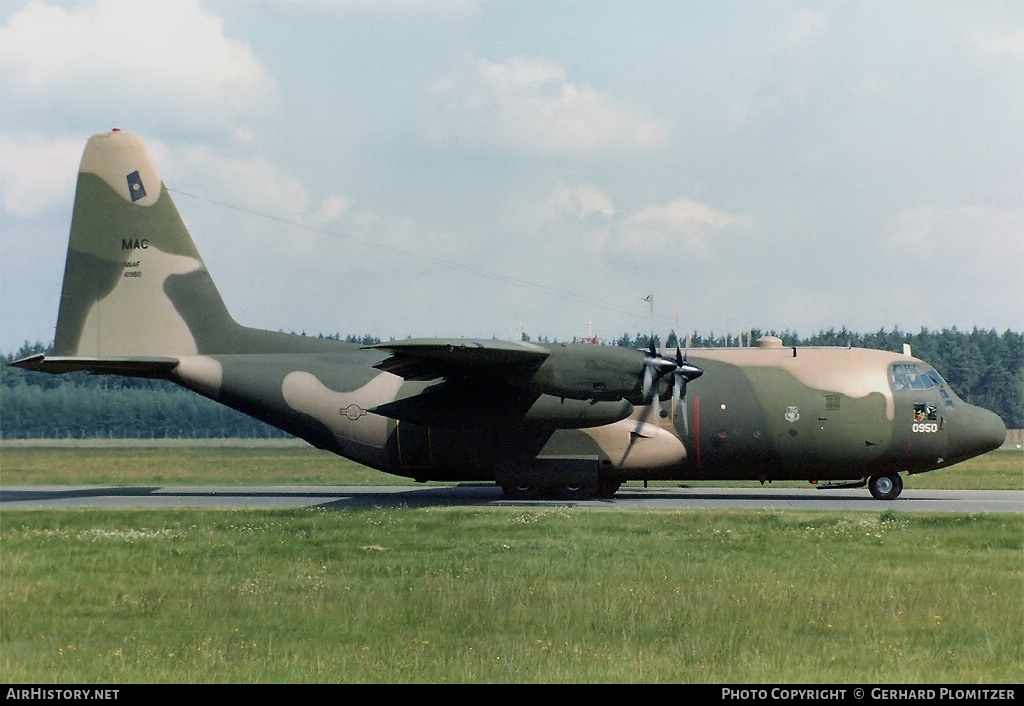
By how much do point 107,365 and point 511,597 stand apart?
703 inches

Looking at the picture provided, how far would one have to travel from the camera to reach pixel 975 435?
27.3 m

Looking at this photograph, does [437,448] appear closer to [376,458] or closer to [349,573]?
[376,458]

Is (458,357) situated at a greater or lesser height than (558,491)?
greater

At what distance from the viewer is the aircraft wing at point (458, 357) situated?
944 inches

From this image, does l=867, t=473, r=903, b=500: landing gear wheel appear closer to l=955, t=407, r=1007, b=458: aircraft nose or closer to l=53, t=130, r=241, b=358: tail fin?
l=955, t=407, r=1007, b=458: aircraft nose

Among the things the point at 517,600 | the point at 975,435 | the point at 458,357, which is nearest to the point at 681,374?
the point at 458,357

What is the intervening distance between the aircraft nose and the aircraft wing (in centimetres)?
1134

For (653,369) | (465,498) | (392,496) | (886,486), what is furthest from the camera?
(392,496)

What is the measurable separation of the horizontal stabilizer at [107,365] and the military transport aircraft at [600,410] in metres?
0.06

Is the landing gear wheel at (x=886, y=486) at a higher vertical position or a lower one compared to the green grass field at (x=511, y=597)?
higher

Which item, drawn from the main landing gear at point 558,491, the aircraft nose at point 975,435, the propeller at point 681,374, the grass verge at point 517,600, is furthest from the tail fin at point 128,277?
the aircraft nose at point 975,435

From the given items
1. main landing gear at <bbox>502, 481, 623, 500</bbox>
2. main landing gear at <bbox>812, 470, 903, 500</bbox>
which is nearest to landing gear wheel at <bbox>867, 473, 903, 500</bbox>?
main landing gear at <bbox>812, 470, 903, 500</bbox>

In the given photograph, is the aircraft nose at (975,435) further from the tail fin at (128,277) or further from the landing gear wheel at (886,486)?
the tail fin at (128,277)

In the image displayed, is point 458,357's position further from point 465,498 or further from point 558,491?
point 465,498
